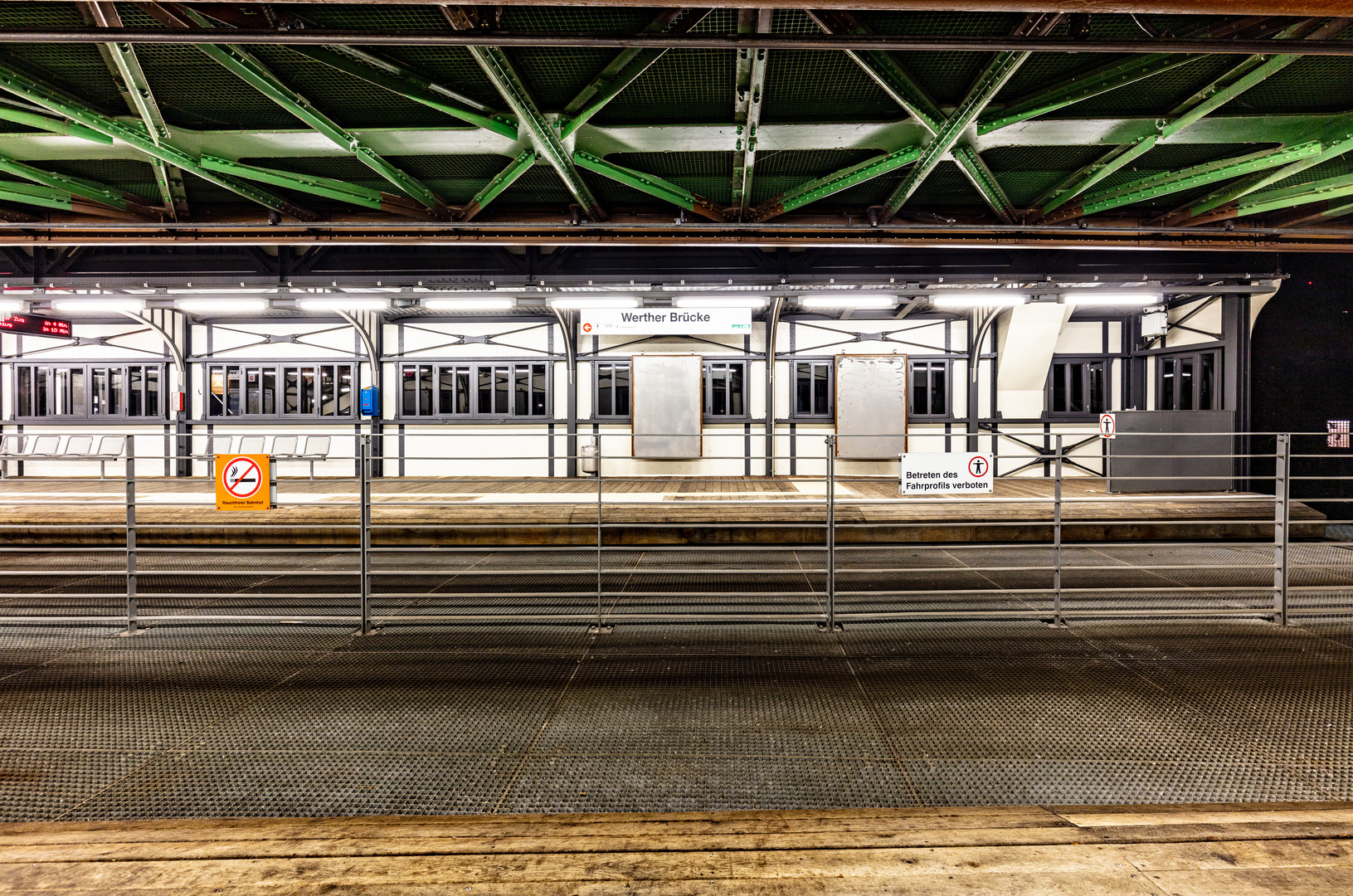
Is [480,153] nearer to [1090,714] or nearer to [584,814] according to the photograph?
[584,814]

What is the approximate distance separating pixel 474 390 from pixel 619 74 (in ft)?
34.0

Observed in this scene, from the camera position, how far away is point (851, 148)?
550 cm

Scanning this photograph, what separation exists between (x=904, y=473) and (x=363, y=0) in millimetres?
4620

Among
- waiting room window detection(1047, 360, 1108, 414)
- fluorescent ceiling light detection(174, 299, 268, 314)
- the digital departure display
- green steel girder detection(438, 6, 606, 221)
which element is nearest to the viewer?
green steel girder detection(438, 6, 606, 221)

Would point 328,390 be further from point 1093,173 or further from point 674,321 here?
point 1093,173

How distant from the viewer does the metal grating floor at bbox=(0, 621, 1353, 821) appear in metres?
2.76

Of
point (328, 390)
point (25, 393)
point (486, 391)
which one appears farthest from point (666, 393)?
point (25, 393)

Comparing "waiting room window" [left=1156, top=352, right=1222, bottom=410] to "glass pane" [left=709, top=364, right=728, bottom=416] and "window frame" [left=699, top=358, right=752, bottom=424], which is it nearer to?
"window frame" [left=699, top=358, right=752, bottom=424]

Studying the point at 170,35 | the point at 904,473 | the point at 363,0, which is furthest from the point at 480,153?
the point at 904,473

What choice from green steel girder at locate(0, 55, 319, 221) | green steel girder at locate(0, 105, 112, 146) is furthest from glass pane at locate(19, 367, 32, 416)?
green steel girder at locate(0, 55, 319, 221)

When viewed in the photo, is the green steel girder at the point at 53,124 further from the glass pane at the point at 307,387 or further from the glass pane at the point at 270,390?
the glass pane at the point at 270,390

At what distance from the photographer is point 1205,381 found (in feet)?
36.5

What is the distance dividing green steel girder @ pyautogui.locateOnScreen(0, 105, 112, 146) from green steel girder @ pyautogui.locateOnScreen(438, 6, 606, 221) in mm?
3571

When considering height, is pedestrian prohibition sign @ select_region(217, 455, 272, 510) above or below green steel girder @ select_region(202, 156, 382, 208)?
below
